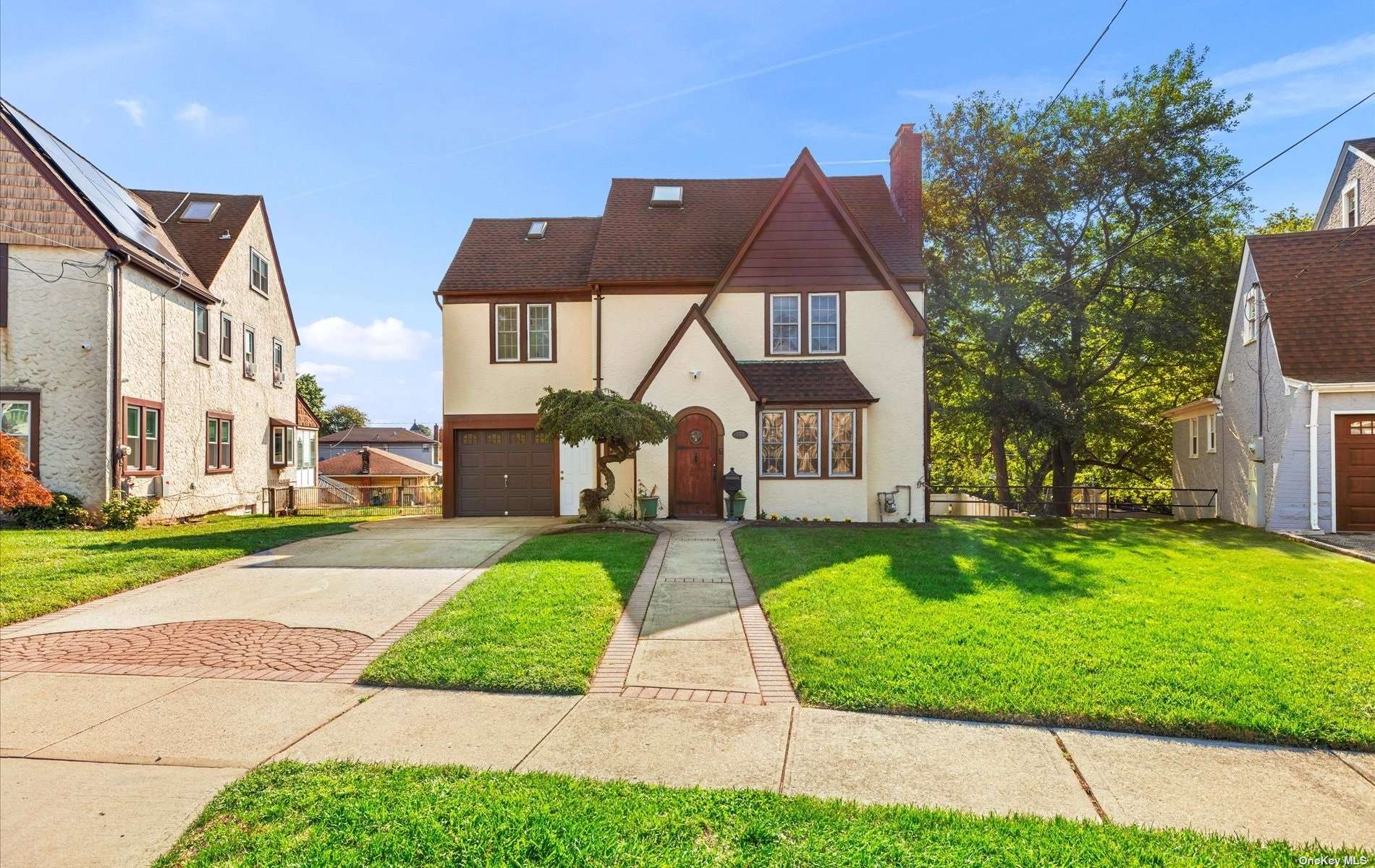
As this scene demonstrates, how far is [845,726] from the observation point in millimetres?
5160

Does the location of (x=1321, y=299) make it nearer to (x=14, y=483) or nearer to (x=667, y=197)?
(x=667, y=197)

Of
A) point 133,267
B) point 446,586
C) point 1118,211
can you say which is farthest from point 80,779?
point 1118,211

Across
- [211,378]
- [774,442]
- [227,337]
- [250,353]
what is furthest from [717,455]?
[250,353]

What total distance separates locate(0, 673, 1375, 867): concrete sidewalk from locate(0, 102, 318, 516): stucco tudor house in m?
13.1

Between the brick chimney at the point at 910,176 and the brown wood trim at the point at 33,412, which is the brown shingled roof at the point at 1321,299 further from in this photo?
the brown wood trim at the point at 33,412

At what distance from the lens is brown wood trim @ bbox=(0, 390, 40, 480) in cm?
1552

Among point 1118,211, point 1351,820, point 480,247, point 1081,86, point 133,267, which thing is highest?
point 1081,86

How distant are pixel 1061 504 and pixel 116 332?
25.5 metres

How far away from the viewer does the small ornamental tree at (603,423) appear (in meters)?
14.3

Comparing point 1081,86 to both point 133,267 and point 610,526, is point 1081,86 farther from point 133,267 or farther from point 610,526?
point 133,267

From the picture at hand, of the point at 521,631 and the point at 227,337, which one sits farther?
the point at 227,337

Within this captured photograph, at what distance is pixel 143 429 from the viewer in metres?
17.3

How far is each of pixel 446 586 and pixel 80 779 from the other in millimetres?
5472

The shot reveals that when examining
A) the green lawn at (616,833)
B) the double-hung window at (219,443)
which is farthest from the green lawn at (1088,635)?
the double-hung window at (219,443)
